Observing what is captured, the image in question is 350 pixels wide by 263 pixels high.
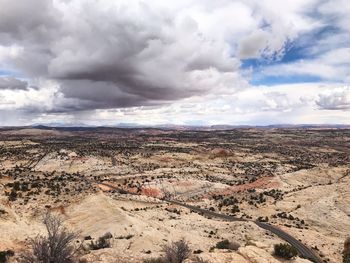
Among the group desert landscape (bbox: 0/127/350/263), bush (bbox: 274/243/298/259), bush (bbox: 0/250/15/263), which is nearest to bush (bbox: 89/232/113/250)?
desert landscape (bbox: 0/127/350/263)

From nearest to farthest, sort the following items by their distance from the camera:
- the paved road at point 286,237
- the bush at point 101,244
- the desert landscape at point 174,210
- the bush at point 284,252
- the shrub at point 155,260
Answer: the shrub at point 155,260 → the bush at point 101,244 → the bush at point 284,252 → the desert landscape at point 174,210 → the paved road at point 286,237

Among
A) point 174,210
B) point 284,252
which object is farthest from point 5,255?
point 174,210

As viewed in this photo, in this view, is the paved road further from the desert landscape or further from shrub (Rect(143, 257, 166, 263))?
shrub (Rect(143, 257, 166, 263))

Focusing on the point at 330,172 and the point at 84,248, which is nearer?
the point at 84,248

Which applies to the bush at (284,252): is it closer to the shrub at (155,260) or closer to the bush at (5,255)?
the shrub at (155,260)

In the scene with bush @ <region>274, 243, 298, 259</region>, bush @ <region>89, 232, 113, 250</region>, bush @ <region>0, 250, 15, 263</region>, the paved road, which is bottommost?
the paved road

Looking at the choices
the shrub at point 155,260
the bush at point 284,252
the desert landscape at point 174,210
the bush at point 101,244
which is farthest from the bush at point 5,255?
the bush at point 284,252

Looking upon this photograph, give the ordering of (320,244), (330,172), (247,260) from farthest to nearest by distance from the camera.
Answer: (330,172)
(320,244)
(247,260)

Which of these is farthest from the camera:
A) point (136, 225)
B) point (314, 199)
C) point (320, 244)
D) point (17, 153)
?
point (17, 153)

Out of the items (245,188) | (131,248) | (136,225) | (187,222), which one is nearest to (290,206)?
(245,188)

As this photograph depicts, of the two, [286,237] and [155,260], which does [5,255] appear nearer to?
[155,260]

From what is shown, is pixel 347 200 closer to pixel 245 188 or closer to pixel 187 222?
pixel 245 188
